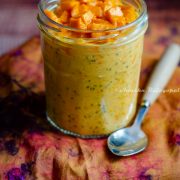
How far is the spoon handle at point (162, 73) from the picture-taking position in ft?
4.84

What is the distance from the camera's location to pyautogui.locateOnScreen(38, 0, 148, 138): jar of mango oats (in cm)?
113

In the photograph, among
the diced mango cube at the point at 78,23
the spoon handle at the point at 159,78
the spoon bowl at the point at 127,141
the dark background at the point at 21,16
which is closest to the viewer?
the diced mango cube at the point at 78,23

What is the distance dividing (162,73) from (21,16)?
3.81ft

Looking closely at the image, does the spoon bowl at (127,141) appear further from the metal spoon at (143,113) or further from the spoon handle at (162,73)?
the spoon handle at (162,73)

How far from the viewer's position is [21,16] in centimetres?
237

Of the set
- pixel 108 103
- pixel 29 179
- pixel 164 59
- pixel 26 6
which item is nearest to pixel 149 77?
pixel 164 59

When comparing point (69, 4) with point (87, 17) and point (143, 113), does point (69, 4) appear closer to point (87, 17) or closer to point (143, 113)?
point (87, 17)

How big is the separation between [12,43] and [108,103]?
1049mm

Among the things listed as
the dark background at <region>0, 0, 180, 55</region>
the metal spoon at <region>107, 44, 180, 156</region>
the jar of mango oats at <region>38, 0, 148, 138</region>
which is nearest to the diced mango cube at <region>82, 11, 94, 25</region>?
the jar of mango oats at <region>38, 0, 148, 138</region>

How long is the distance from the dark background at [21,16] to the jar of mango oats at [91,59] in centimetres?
94

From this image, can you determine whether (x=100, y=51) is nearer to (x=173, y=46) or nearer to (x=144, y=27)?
(x=144, y=27)

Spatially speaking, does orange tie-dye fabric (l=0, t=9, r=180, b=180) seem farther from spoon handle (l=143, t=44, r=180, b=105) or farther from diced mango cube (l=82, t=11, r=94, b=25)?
diced mango cube (l=82, t=11, r=94, b=25)

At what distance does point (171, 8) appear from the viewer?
2.35 meters

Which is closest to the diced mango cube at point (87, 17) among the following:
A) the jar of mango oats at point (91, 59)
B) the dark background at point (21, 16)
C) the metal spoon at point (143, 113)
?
the jar of mango oats at point (91, 59)
